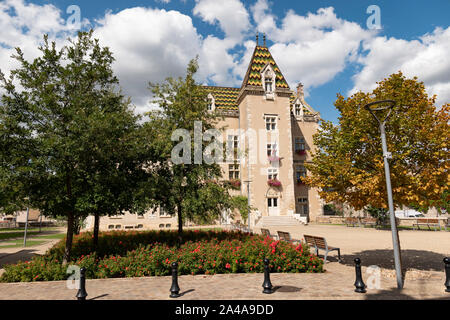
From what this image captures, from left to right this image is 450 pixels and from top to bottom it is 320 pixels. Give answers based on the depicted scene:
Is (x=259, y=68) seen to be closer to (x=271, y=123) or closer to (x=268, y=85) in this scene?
(x=268, y=85)

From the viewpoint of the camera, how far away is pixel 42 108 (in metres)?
10.3

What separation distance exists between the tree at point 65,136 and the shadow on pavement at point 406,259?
32.7 ft

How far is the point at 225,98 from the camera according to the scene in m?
42.5

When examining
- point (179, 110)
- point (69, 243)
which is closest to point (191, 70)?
point (179, 110)

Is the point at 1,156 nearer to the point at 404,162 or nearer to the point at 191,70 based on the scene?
the point at 191,70

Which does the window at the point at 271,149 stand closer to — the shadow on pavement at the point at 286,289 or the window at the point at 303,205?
the window at the point at 303,205

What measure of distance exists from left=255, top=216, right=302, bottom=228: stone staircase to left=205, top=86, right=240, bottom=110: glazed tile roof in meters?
15.8

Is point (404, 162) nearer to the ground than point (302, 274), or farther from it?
farther from it

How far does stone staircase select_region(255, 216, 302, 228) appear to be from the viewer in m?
32.7

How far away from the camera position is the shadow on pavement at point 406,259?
10.3 metres

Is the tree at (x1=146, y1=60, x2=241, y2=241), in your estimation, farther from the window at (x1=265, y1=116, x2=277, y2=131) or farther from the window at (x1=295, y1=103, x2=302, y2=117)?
the window at (x1=295, y1=103, x2=302, y2=117)

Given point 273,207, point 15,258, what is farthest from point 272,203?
point 15,258

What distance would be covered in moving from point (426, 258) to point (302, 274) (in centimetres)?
614
